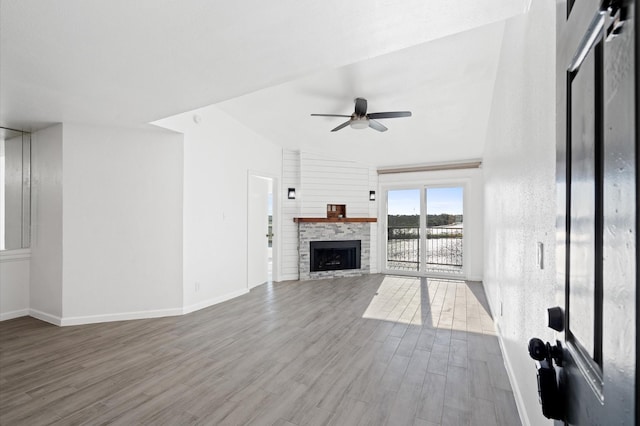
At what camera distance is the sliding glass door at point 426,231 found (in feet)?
21.5

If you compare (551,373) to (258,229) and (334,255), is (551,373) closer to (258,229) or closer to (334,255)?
(258,229)

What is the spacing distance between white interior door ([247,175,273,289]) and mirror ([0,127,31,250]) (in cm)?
297

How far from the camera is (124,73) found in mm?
2473

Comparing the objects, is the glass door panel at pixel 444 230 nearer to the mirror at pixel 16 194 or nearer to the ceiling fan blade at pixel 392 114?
the ceiling fan blade at pixel 392 114

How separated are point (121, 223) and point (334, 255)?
400 cm

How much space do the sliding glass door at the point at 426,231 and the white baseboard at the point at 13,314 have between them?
20.3 ft

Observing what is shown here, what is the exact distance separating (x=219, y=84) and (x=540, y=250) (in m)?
2.64

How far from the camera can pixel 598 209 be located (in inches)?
24.0

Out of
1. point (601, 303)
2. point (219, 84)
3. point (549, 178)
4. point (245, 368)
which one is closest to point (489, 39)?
point (549, 178)

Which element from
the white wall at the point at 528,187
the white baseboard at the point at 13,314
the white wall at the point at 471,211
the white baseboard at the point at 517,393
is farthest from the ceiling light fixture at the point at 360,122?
the white baseboard at the point at 13,314

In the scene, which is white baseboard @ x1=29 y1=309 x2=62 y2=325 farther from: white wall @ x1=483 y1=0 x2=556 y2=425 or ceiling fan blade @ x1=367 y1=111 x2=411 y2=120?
white wall @ x1=483 y1=0 x2=556 y2=425

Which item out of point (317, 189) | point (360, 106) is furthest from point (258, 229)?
point (360, 106)

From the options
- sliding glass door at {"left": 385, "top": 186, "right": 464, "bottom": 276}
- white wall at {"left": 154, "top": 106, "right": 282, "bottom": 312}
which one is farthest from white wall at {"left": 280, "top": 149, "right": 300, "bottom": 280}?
sliding glass door at {"left": 385, "top": 186, "right": 464, "bottom": 276}

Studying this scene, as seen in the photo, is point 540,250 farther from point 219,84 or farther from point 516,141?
point 219,84
